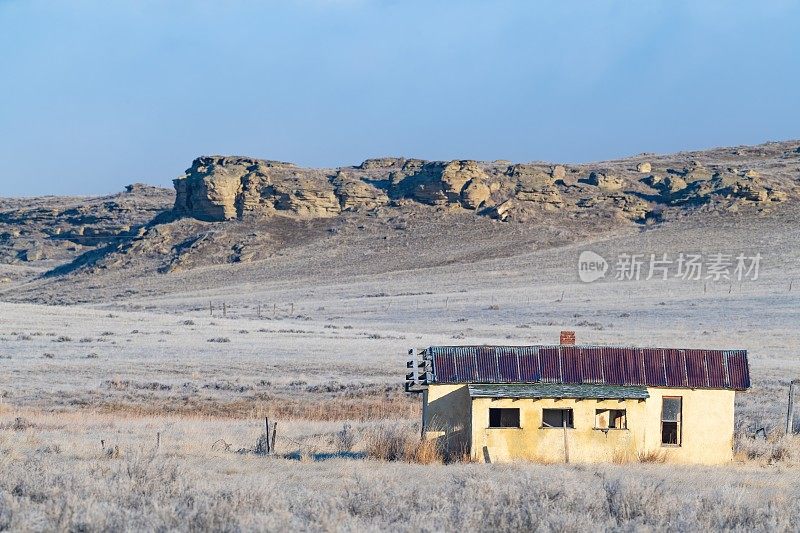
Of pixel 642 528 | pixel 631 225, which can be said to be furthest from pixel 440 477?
pixel 631 225

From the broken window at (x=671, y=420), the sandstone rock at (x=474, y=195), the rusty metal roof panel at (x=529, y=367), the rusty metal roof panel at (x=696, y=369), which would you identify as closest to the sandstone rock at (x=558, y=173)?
the sandstone rock at (x=474, y=195)

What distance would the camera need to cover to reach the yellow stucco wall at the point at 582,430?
16.1 m

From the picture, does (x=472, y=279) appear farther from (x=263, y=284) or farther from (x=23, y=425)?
(x=23, y=425)

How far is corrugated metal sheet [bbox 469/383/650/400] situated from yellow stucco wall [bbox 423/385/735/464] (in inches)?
5.8

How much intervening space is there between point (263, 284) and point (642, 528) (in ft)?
215

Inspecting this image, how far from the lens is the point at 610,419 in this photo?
1714 cm

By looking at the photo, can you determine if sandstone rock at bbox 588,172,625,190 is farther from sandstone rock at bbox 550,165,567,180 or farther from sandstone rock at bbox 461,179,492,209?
sandstone rock at bbox 461,179,492,209

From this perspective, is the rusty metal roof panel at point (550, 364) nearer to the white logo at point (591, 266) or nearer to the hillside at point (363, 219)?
the white logo at point (591, 266)

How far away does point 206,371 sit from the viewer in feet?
99.1

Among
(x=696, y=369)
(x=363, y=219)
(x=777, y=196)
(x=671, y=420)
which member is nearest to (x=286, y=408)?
(x=671, y=420)

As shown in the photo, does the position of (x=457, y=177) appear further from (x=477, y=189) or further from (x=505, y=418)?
(x=505, y=418)

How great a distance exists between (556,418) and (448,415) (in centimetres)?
185

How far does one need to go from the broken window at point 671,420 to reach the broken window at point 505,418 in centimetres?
259

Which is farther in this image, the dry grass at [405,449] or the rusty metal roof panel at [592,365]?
the rusty metal roof panel at [592,365]
